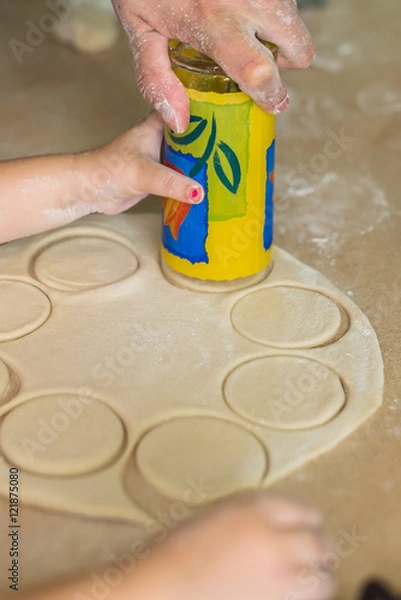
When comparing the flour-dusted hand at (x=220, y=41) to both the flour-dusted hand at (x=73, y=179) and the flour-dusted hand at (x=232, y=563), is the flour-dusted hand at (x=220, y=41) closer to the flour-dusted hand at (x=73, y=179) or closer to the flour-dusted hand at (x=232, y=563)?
the flour-dusted hand at (x=73, y=179)

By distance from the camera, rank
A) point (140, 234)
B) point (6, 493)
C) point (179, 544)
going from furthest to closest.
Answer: point (140, 234)
point (6, 493)
point (179, 544)

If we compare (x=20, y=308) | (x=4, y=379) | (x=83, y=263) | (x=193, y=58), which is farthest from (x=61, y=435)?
(x=193, y=58)

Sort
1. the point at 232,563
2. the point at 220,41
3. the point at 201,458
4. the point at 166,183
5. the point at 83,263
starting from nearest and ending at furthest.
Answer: the point at 232,563, the point at 201,458, the point at 220,41, the point at 166,183, the point at 83,263

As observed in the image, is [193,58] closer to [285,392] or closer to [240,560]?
[285,392]

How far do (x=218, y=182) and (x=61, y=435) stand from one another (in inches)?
16.8

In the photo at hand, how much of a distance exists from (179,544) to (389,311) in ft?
2.06

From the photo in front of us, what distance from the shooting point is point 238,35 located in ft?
3.67

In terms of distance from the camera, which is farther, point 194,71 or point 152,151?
point 152,151

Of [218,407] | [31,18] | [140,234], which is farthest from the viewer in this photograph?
Answer: [31,18]

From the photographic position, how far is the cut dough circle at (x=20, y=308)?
1.22m

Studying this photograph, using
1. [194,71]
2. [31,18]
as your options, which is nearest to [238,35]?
[194,71]

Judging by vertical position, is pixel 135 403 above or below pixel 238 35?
below

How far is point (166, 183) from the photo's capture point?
1.23 meters

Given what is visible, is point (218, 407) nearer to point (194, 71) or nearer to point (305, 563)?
point (305, 563)
